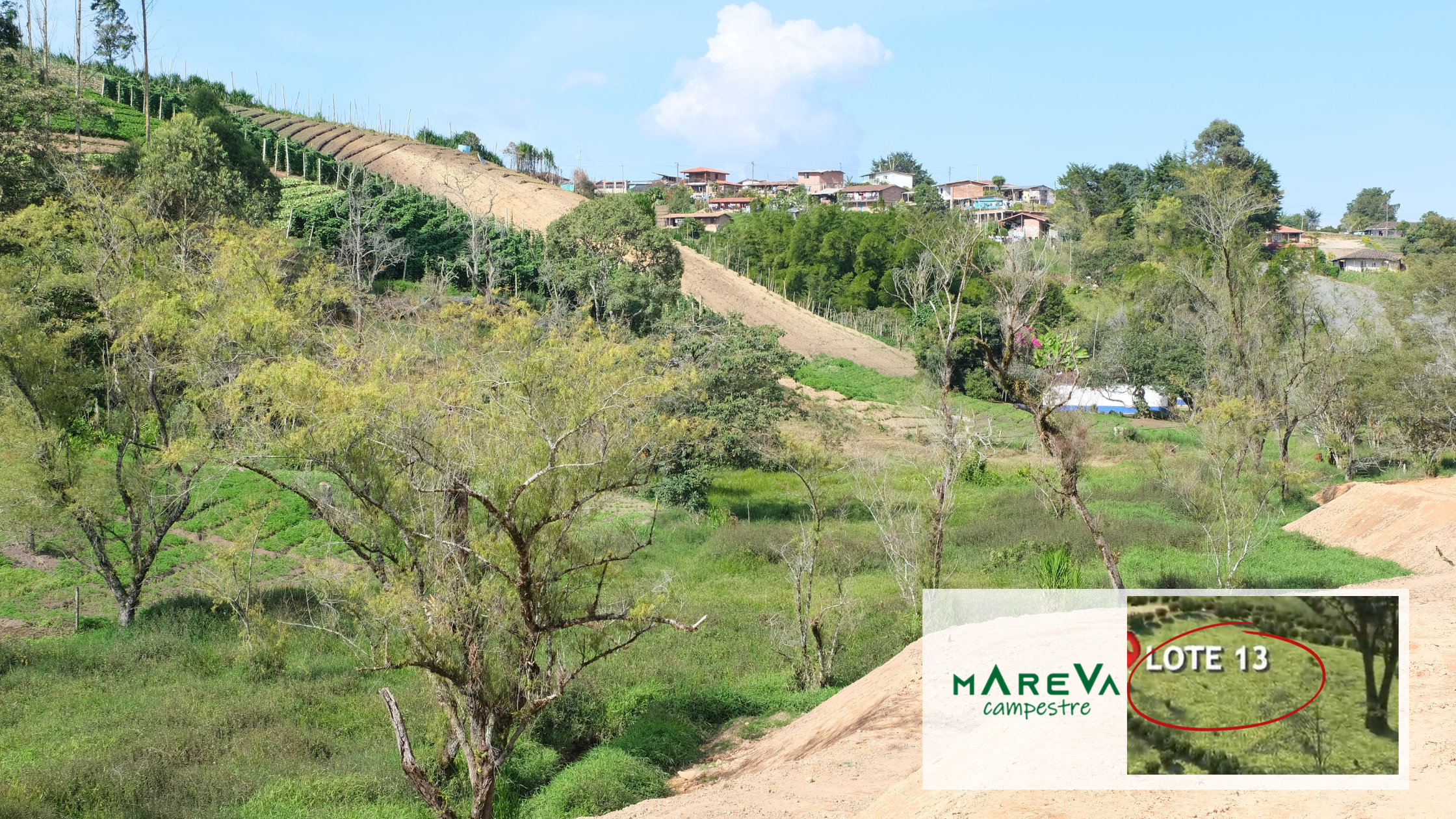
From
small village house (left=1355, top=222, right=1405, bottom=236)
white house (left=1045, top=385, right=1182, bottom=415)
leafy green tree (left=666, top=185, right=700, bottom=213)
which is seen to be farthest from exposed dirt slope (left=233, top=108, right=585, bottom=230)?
small village house (left=1355, top=222, right=1405, bottom=236)

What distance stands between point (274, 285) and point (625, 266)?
1923cm

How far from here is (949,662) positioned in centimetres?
1168

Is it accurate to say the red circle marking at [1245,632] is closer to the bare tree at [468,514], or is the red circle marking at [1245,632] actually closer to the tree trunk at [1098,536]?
the bare tree at [468,514]

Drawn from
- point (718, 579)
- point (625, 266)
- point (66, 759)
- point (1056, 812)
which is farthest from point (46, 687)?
point (625, 266)

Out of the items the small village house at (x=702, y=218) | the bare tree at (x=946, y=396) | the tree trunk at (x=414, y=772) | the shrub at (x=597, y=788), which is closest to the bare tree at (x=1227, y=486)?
the bare tree at (x=946, y=396)

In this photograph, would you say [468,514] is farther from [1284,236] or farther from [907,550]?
[1284,236]

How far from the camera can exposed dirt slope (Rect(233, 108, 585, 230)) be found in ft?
190

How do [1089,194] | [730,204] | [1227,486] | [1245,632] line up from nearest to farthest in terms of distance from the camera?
[1245,632] < [1227,486] < [1089,194] < [730,204]

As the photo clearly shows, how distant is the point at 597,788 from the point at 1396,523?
2026 centimetres

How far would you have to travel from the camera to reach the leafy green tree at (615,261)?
36000 millimetres

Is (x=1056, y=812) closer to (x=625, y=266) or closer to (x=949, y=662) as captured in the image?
(x=949, y=662)

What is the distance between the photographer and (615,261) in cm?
3869

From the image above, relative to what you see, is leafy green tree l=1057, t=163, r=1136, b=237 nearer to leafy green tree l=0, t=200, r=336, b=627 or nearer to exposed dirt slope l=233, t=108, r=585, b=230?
exposed dirt slope l=233, t=108, r=585, b=230

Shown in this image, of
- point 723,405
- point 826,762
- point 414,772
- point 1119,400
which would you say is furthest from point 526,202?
point 826,762
